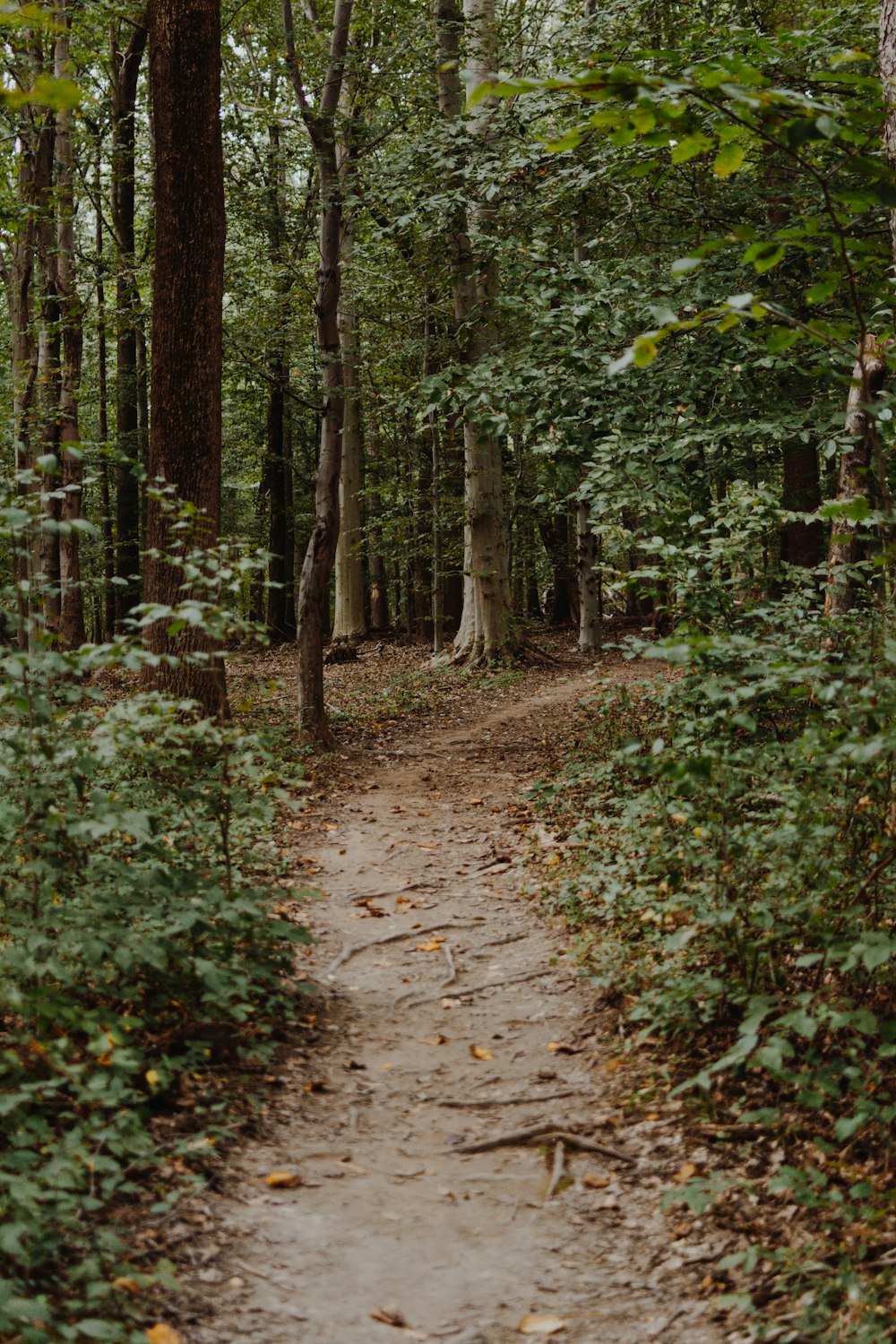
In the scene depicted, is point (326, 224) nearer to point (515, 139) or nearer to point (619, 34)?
point (515, 139)

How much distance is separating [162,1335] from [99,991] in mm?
1461

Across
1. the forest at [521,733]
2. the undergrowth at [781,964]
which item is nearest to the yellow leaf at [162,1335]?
the forest at [521,733]

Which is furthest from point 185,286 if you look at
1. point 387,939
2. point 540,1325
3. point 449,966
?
point 540,1325

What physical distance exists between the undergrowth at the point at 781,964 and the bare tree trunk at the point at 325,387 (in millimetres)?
4891

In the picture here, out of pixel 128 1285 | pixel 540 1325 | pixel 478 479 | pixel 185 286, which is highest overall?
pixel 185 286

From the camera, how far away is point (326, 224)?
9961mm

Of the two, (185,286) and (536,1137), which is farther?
(185,286)

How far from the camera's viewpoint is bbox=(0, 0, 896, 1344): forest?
3.19m

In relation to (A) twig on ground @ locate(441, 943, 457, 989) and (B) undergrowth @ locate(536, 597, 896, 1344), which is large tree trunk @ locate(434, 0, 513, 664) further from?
(B) undergrowth @ locate(536, 597, 896, 1344)

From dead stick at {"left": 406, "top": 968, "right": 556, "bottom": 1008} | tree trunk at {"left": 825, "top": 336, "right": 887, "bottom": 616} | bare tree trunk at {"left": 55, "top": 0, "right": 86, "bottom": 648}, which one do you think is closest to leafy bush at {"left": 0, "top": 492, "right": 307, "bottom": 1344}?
dead stick at {"left": 406, "top": 968, "right": 556, "bottom": 1008}

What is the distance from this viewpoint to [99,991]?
3.94 m

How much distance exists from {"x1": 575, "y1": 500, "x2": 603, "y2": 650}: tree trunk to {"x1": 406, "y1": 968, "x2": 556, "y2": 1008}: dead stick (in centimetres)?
1172

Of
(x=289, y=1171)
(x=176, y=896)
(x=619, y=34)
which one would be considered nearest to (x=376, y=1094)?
(x=289, y=1171)

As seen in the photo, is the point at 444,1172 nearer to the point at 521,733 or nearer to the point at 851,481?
the point at 851,481
